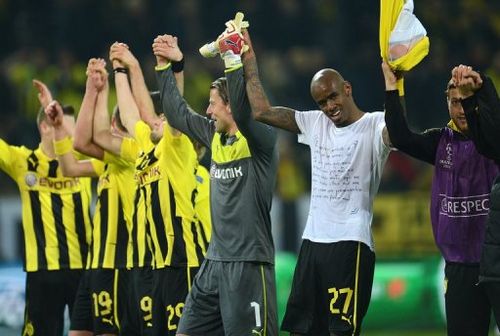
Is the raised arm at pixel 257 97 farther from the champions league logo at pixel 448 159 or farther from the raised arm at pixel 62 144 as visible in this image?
the raised arm at pixel 62 144

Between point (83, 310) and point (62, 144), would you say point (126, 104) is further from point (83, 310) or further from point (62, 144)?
point (83, 310)

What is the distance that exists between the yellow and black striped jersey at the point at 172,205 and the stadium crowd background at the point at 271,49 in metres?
7.65

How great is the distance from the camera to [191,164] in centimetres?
863

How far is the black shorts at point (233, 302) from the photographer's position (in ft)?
24.8

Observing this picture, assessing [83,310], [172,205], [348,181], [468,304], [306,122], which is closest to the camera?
[468,304]

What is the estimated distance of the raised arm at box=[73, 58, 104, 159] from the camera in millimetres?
9242

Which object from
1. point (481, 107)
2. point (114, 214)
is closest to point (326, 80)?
point (481, 107)

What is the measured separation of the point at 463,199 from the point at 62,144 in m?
3.61

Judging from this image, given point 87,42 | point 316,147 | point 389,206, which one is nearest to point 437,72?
point 389,206

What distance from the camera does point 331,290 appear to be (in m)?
7.48

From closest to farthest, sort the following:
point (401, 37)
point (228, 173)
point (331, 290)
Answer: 1. point (401, 37)
2. point (331, 290)
3. point (228, 173)

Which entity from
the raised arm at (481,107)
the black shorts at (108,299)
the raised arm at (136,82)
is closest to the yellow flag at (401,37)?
the raised arm at (481,107)

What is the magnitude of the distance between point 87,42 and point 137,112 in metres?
8.19

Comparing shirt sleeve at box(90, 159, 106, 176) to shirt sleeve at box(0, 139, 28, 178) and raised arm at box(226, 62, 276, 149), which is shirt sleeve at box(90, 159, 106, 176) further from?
raised arm at box(226, 62, 276, 149)
